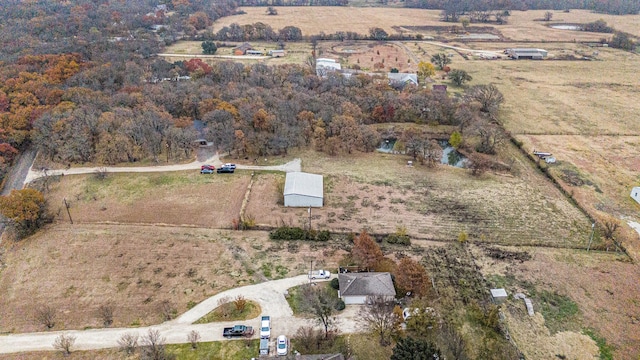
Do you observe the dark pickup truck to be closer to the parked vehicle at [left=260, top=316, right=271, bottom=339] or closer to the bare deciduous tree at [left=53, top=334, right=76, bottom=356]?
the parked vehicle at [left=260, top=316, right=271, bottom=339]

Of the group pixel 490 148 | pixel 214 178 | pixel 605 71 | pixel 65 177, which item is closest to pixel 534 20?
pixel 605 71

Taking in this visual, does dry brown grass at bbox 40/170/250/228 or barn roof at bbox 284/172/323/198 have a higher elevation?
barn roof at bbox 284/172/323/198

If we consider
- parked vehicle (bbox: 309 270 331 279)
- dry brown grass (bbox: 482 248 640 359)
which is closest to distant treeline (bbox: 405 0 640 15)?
dry brown grass (bbox: 482 248 640 359)

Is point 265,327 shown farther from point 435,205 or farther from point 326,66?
point 326,66

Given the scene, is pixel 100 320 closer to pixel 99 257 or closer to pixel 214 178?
pixel 99 257

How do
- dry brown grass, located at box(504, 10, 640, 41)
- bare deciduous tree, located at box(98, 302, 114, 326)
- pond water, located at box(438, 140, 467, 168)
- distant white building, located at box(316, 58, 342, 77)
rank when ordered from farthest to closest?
dry brown grass, located at box(504, 10, 640, 41) → distant white building, located at box(316, 58, 342, 77) → pond water, located at box(438, 140, 467, 168) → bare deciduous tree, located at box(98, 302, 114, 326)

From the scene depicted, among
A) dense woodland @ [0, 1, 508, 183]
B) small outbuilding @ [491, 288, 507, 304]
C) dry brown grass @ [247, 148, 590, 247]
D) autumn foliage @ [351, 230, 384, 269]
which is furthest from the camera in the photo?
dense woodland @ [0, 1, 508, 183]
